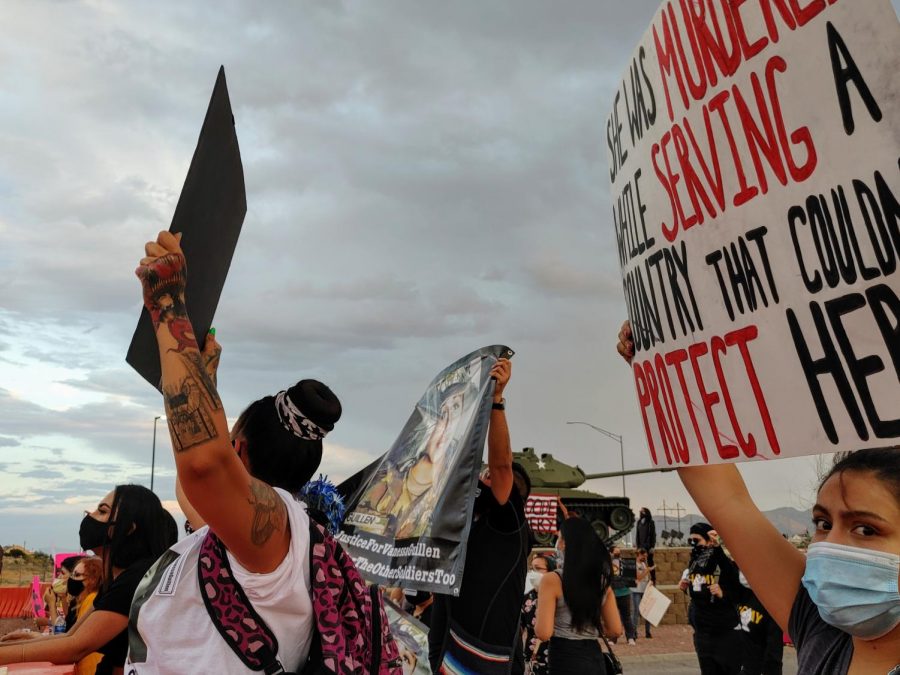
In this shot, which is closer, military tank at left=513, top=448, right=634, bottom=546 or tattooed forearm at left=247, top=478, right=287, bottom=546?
tattooed forearm at left=247, top=478, right=287, bottom=546

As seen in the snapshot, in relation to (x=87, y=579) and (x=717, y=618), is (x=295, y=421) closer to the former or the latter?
(x=87, y=579)

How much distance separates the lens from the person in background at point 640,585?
16763mm

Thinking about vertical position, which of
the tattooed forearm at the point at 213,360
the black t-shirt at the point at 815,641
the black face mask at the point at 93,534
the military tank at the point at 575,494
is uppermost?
the military tank at the point at 575,494

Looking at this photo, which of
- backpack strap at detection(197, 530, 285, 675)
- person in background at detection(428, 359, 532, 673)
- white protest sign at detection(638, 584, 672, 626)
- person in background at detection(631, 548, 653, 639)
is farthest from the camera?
person in background at detection(631, 548, 653, 639)

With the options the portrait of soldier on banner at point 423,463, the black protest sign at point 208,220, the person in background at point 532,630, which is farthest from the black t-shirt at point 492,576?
the black protest sign at point 208,220

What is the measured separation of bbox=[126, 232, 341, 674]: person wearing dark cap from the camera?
1786 mm

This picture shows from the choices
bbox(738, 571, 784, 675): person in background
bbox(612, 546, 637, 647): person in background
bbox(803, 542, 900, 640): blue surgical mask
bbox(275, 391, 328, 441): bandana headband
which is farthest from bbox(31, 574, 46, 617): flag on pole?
bbox(803, 542, 900, 640): blue surgical mask

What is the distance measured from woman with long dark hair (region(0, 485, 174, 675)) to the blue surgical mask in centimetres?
251

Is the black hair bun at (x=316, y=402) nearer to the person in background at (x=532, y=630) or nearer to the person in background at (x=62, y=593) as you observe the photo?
the person in background at (x=532, y=630)

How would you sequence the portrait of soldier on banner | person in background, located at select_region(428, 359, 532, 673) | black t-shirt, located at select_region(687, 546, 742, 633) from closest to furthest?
the portrait of soldier on banner → person in background, located at select_region(428, 359, 532, 673) → black t-shirt, located at select_region(687, 546, 742, 633)

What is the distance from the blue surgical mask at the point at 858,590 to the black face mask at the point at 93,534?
2.89 m

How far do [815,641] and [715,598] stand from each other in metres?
5.74

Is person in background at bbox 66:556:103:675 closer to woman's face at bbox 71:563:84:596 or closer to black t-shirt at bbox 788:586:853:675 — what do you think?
woman's face at bbox 71:563:84:596

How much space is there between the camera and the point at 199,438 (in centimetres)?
178
